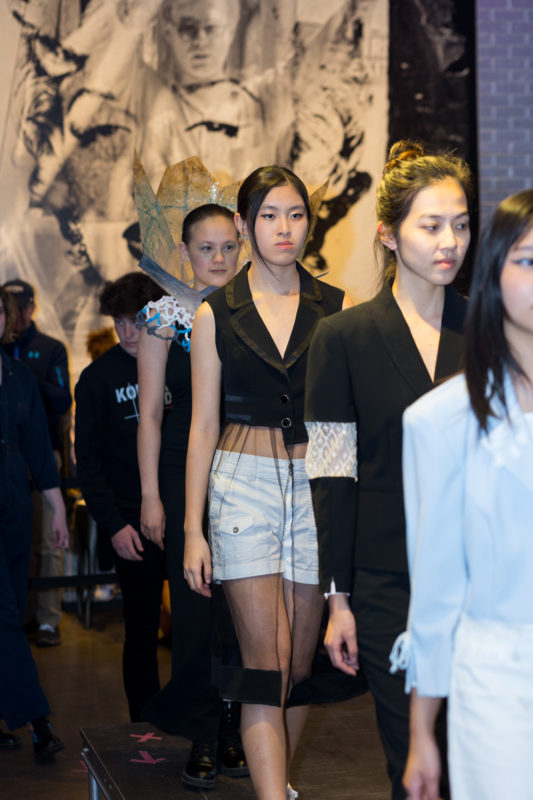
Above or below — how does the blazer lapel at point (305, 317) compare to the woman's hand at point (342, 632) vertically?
above

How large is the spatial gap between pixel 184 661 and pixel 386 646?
1.27m

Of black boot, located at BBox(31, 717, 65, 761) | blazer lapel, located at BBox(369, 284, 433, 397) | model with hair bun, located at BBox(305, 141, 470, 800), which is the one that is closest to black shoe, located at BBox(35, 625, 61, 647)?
black boot, located at BBox(31, 717, 65, 761)

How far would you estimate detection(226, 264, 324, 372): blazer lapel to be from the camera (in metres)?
2.65

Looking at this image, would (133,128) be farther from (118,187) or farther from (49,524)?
(49,524)

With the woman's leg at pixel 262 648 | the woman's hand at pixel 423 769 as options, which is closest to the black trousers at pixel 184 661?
the woman's leg at pixel 262 648

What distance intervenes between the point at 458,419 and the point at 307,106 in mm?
5320

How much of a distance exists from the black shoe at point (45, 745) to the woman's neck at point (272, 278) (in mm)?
1884

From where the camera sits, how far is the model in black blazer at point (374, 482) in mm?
1993

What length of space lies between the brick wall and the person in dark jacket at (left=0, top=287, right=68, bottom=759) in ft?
11.7

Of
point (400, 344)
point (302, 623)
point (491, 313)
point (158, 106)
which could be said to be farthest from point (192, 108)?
point (491, 313)

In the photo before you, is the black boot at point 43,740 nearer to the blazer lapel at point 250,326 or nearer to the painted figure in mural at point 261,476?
the painted figure in mural at point 261,476

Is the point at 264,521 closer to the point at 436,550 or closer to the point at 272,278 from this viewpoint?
the point at 272,278

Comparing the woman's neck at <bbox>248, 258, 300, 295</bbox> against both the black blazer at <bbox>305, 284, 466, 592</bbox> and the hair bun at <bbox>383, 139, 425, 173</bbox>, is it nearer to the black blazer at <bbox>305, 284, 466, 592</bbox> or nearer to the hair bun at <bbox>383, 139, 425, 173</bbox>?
the hair bun at <bbox>383, 139, 425, 173</bbox>

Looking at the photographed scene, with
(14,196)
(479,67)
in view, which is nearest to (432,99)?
(479,67)
